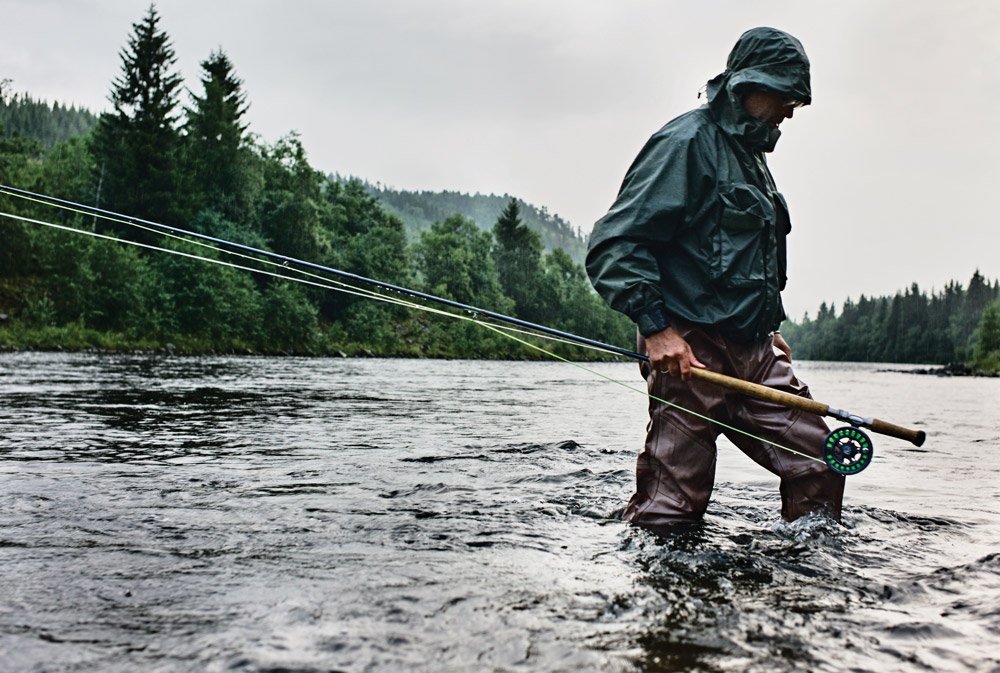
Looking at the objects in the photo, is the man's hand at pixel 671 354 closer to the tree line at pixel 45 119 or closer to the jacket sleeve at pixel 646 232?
the jacket sleeve at pixel 646 232

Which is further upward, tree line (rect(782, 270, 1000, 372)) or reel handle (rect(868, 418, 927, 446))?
tree line (rect(782, 270, 1000, 372))

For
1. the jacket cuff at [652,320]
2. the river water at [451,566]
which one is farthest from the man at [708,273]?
the river water at [451,566]

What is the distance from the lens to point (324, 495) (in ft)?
15.8

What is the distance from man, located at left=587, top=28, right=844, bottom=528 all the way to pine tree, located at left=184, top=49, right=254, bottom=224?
55.3 meters

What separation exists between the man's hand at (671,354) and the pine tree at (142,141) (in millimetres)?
51061

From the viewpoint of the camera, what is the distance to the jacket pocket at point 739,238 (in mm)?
3799

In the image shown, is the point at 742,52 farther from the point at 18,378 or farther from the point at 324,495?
the point at 18,378

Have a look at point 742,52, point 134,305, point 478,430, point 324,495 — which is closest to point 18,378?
point 478,430

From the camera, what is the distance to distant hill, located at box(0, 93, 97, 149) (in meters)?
136

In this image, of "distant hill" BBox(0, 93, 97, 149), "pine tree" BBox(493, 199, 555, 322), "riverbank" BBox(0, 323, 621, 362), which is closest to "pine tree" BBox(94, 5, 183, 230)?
"riverbank" BBox(0, 323, 621, 362)

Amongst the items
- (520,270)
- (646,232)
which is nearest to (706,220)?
(646,232)

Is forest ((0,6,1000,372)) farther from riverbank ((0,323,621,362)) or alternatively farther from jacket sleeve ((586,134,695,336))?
jacket sleeve ((586,134,695,336))

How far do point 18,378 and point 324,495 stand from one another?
12.5m

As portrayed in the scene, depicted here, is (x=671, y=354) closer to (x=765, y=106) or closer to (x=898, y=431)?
(x=898, y=431)
